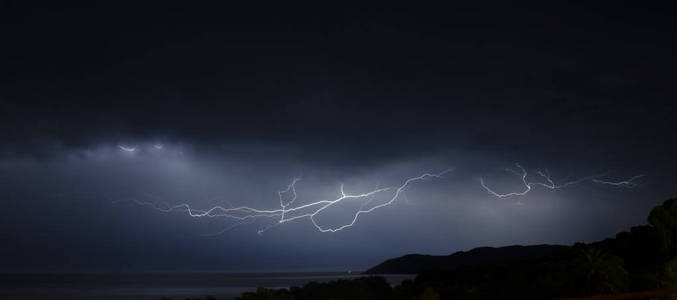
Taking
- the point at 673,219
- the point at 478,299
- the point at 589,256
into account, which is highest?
the point at 673,219

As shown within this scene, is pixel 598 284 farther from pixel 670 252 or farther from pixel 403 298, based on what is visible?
pixel 670 252

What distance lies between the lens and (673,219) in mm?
39750

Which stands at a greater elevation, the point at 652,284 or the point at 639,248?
the point at 639,248

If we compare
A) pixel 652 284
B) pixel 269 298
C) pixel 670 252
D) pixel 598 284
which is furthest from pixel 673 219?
pixel 269 298

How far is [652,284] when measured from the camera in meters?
22.9

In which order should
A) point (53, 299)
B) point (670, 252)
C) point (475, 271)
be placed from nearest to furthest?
point (670, 252) < point (475, 271) < point (53, 299)

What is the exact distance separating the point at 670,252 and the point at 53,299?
7020 cm

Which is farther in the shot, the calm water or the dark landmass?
the calm water

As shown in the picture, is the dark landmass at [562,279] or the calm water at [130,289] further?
the calm water at [130,289]

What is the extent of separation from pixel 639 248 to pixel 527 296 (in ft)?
52.5

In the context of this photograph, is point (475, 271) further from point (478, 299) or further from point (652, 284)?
point (652, 284)

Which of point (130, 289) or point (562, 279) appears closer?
point (562, 279)

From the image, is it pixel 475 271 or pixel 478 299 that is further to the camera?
pixel 475 271

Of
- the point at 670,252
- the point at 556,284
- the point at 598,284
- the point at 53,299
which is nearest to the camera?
the point at 598,284
